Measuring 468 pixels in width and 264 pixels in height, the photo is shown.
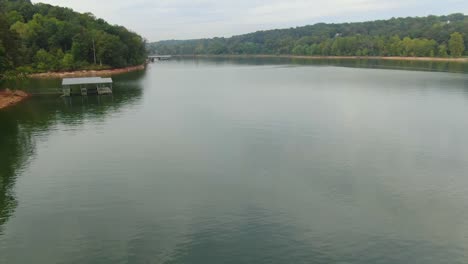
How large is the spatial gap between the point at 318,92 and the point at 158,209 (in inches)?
2407

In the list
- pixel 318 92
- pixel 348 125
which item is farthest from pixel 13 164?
pixel 318 92

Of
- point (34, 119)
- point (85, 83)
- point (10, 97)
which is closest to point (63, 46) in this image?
point (85, 83)

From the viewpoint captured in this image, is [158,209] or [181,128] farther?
[181,128]

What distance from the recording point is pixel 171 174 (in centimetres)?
3106

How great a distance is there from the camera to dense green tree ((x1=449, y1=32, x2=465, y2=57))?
18000cm

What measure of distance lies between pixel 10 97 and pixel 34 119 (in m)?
20.1

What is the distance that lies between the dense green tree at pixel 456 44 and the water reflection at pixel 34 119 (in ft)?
535

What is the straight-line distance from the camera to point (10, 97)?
6781 centimetres

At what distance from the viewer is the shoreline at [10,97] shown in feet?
209

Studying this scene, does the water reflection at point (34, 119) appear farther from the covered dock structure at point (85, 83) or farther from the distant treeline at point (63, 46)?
the distant treeline at point (63, 46)

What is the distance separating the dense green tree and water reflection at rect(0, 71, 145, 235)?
162974 mm

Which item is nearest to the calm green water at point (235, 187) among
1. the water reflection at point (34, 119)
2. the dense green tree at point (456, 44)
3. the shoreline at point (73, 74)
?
the water reflection at point (34, 119)

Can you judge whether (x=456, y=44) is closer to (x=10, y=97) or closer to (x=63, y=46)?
(x=63, y=46)

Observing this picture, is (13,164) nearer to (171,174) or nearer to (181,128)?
(171,174)
